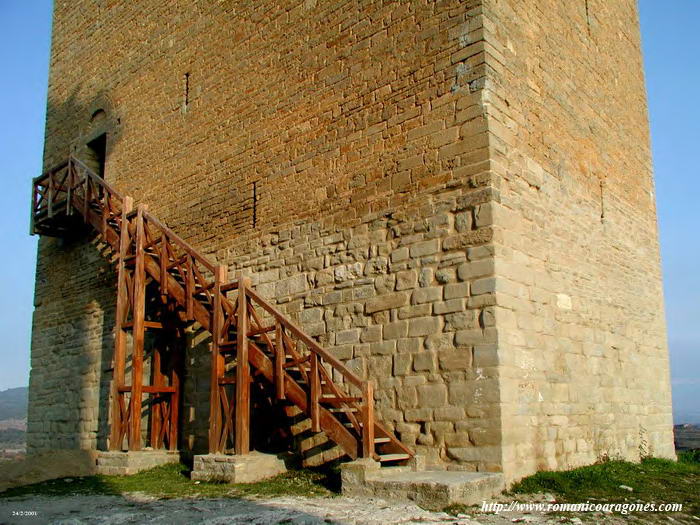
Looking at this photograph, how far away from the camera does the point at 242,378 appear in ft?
27.7

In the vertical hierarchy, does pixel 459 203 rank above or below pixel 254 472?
above

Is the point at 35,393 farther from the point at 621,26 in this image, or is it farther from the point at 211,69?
the point at 621,26

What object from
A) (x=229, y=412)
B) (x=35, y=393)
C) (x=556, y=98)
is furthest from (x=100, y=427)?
(x=556, y=98)

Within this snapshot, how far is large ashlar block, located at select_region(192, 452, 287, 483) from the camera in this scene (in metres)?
7.95

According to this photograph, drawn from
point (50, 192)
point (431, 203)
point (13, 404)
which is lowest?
point (13, 404)

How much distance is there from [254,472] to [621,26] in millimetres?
8709

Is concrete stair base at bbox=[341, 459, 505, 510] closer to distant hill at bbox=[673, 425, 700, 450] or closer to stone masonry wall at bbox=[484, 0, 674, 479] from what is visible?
stone masonry wall at bbox=[484, 0, 674, 479]

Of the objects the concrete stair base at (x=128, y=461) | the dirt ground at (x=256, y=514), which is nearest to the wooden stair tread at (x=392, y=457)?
the dirt ground at (x=256, y=514)

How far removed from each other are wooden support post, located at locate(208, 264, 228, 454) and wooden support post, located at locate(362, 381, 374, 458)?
2.29 meters

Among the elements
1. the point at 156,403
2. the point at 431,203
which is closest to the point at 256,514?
the point at 431,203

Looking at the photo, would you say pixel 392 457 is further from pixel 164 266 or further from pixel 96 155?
pixel 96 155

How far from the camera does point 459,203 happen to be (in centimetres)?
754

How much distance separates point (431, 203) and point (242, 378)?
294cm

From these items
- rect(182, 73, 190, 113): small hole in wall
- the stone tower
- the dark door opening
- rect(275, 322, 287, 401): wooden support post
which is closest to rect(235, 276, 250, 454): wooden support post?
rect(275, 322, 287, 401): wooden support post
